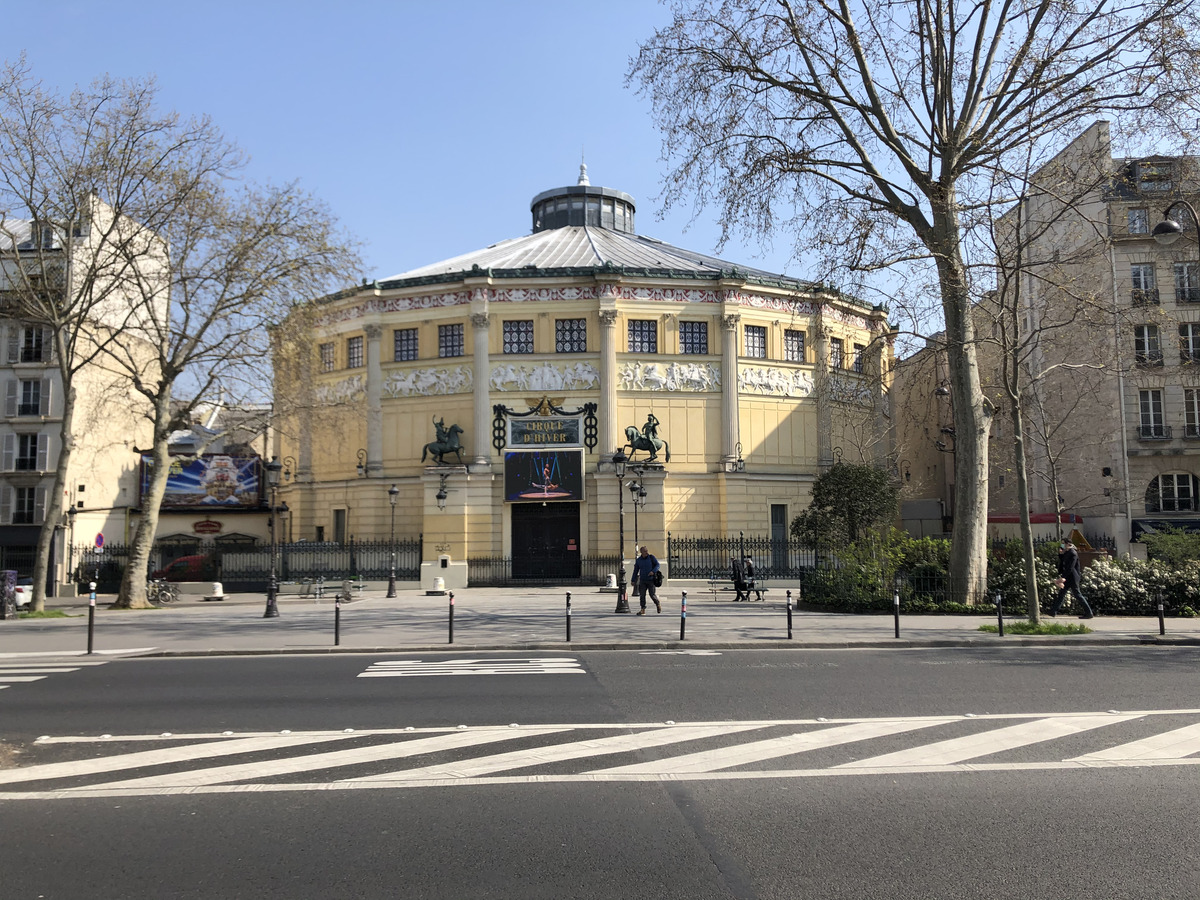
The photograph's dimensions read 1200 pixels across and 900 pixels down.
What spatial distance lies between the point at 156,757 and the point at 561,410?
31393mm

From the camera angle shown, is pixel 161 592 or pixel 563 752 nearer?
pixel 563 752

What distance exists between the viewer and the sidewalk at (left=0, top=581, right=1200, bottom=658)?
17062 millimetres

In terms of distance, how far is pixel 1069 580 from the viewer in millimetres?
20984

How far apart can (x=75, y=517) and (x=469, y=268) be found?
22591 millimetres

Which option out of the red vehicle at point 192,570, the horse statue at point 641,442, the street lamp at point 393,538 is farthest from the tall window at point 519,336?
the red vehicle at point 192,570

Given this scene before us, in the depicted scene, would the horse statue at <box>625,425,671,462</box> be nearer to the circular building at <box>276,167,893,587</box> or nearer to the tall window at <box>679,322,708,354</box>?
the circular building at <box>276,167,893,587</box>

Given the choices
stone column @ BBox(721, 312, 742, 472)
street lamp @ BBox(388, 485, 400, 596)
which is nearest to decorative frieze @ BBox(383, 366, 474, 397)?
street lamp @ BBox(388, 485, 400, 596)

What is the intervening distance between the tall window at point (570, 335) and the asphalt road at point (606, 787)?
93.4ft

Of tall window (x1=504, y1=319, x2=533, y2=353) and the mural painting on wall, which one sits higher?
tall window (x1=504, y1=319, x2=533, y2=353)

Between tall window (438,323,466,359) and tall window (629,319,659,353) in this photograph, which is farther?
tall window (438,323,466,359)

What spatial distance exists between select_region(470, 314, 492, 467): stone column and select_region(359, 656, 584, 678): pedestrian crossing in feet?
79.0

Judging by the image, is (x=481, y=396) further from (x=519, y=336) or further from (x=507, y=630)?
(x=507, y=630)

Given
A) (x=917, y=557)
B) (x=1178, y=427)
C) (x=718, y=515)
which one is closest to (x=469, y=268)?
(x=718, y=515)

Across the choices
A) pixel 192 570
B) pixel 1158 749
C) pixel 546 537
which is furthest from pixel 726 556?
pixel 1158 749
